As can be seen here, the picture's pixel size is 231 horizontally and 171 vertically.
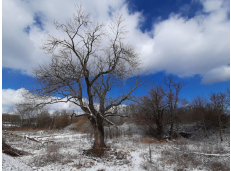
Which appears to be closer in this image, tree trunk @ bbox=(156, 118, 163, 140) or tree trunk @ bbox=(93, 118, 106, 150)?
tree trunk @ bbox=(93, 118, 106, 150)

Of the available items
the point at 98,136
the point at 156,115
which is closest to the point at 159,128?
the point at 156,115

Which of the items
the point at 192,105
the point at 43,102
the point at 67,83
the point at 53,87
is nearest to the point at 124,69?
the point at 67,83

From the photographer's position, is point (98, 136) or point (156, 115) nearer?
point (98, 136)

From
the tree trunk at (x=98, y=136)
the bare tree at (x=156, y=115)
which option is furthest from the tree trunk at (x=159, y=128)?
the tree trunk at (x=98, y=136)

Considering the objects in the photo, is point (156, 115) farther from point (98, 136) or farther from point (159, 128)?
point (98, 136)

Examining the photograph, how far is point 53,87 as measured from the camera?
10430 mm

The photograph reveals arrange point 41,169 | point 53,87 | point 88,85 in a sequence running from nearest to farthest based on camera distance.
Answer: point 41,169 → point 53,87 → point 88,85

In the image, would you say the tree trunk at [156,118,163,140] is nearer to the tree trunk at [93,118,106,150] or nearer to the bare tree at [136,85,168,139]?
the bare tree at [136,85,168,139]

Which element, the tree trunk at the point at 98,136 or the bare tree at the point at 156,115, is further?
the bare tree at the point at 156,115

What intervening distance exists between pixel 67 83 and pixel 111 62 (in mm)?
3920

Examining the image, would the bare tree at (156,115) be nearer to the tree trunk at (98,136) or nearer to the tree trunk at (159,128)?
the tree trunk at (159,128)

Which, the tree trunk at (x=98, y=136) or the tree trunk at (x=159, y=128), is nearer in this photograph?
the tree trunk at (x=98, y=136)

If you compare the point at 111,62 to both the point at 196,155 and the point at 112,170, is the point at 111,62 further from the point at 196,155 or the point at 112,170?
the point at 196,155

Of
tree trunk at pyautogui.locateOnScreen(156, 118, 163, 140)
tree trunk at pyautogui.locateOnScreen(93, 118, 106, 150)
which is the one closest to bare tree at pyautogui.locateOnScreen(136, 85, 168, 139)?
tree trunk at pyautogui.locateOnScreen(156, 118, 163, 140)
